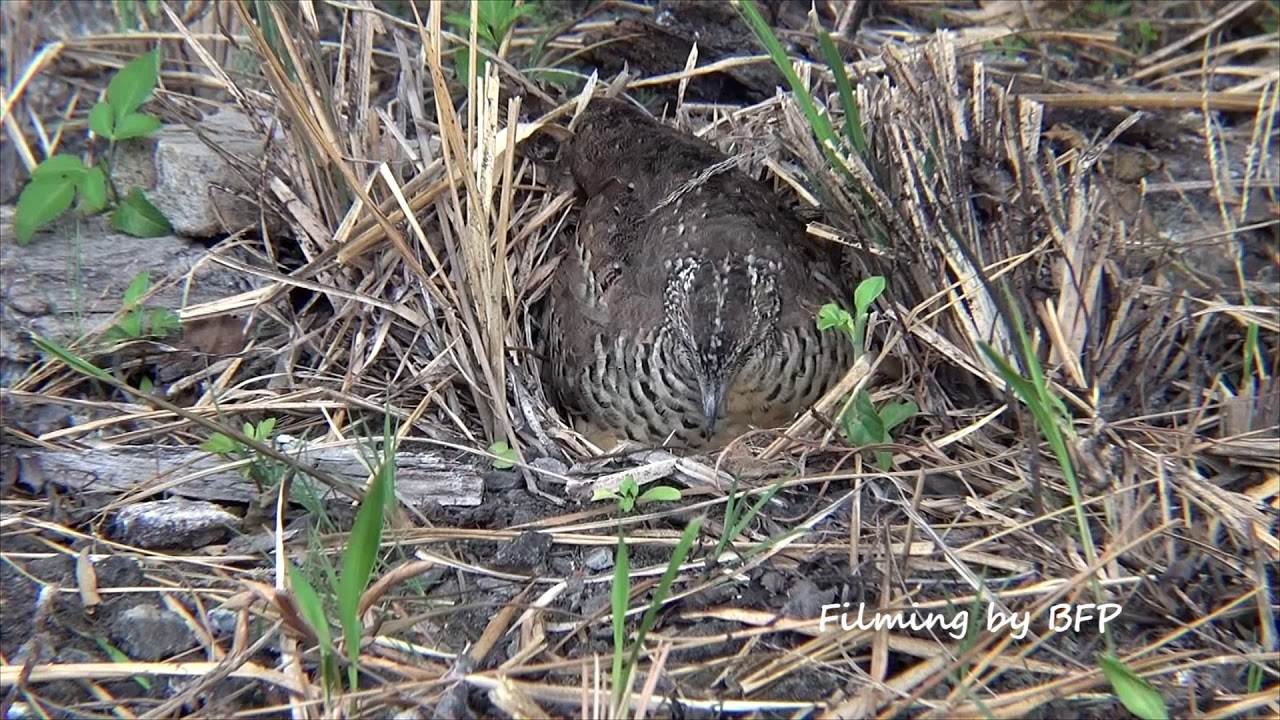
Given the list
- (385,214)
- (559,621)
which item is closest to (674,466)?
(559,621)

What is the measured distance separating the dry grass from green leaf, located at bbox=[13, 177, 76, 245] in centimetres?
45

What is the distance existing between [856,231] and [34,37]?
323 cm

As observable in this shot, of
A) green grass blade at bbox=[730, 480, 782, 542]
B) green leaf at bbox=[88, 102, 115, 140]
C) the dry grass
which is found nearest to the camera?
the dry grass

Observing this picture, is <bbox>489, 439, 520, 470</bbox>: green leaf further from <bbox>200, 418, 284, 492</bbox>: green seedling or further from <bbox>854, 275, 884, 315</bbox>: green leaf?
<bbox>854, 275, 884, 315</bbox>: green leaf

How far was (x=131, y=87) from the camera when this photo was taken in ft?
13.9

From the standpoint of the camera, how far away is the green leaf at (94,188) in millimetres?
4117

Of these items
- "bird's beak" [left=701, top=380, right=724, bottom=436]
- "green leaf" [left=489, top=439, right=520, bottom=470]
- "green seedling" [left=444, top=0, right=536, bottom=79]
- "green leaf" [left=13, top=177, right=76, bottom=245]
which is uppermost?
"green seedling" [left=444, top=0, right=536, bottom=79]

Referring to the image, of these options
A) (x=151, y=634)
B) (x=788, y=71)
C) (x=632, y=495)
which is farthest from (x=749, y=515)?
(x=151, y=634)

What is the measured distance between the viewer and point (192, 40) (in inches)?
169

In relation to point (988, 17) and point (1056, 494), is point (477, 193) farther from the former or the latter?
point (988, 17)

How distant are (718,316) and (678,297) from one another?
0.19 metres

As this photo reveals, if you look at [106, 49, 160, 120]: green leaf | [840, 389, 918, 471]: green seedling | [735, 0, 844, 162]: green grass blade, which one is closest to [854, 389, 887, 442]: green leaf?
[840, 389, 918, 471]: green seedling

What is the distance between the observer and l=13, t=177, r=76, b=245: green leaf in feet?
13.4

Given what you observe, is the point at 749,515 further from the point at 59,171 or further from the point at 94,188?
the point at 59,171
